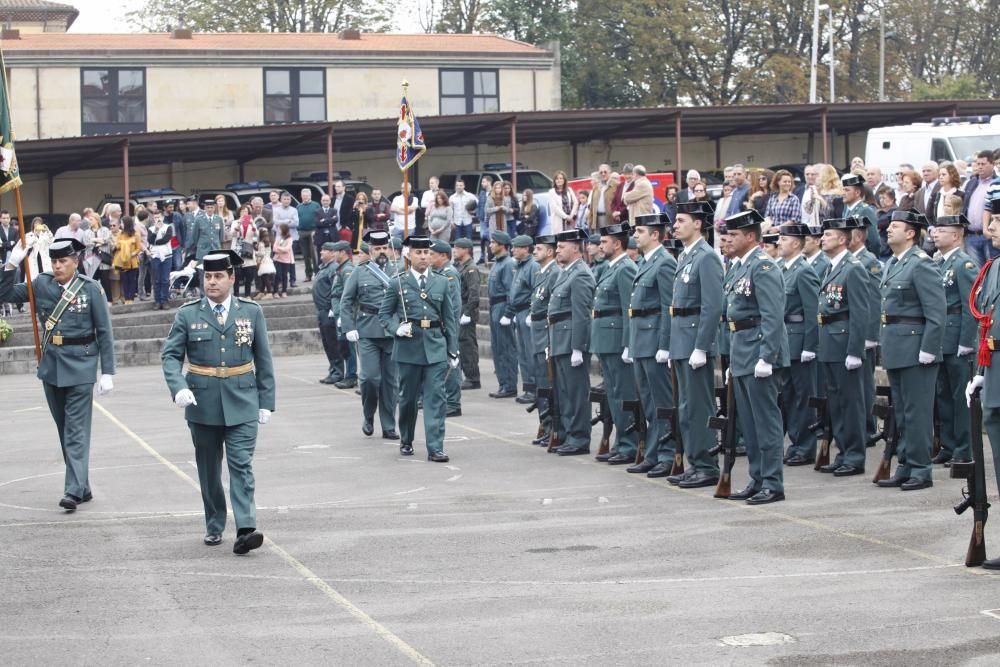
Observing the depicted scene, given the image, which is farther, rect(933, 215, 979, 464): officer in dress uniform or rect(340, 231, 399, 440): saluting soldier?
rect(340, 231, 399, 440): saluting soldier

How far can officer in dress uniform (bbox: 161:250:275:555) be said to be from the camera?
36.5ft

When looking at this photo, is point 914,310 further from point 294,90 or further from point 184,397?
point 294,90

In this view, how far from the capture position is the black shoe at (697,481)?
13.2 m

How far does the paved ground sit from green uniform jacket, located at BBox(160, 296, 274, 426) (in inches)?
38.1

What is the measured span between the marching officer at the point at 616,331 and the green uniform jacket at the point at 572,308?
451 millimetres

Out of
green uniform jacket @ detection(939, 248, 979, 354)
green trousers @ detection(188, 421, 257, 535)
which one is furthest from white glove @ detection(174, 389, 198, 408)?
green uniform jacket @ detection(939, 248, 979, 354)

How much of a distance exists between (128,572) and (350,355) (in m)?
12.7

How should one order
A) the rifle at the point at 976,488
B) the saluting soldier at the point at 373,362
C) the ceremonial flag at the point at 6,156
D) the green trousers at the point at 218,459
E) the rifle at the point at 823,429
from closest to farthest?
1. the rifle at the point at 976,488
2. the green trousers at the point at 218,459
3. the rifle at the point at 823,429
4. the ceremonial flag at the point at 6,156
5. the saluting soldier at the point at 373,362

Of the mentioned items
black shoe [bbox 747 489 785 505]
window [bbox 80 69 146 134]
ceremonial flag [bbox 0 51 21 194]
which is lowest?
black shoe [bbox 747 489 785 505]

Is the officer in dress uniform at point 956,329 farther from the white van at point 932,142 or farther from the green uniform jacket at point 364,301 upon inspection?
the white van at point 932,142

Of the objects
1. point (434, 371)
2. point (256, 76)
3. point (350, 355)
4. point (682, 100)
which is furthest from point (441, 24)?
point (434, 371)

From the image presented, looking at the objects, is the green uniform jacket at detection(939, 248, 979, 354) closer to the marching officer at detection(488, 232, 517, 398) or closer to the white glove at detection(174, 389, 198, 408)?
the white glove at detection(174, 389, 198, 408)

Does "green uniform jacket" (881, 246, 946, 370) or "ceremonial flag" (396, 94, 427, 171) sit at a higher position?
"ceremonial flag" (396, 94, 427, 171)

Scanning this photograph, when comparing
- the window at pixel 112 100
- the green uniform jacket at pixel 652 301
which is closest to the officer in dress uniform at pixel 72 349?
the green uniform jacket at pixel 652 301
